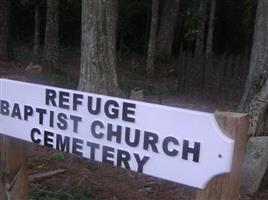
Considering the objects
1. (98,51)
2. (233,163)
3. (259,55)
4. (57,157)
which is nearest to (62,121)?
(233,163)

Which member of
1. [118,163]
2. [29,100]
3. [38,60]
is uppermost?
[29,100]

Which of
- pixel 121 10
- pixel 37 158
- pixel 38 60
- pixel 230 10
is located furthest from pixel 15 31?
pixel 37 158

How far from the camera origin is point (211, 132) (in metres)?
2.27

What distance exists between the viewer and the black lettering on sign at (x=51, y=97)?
9.38 ft

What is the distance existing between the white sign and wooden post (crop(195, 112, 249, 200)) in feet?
0.13

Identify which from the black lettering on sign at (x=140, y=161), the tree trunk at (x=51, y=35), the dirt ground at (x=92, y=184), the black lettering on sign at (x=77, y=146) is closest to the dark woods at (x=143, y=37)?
the tree trunk at (x=51, y=35)

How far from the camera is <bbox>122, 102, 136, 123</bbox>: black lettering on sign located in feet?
8.37

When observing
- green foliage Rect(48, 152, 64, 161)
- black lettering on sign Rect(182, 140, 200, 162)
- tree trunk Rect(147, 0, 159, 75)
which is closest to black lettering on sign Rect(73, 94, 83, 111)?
black lettering on sign Rect(182, 140, 200, 162)

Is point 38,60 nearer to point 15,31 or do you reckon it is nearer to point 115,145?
point 15,31

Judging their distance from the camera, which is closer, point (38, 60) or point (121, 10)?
point (38, 60)

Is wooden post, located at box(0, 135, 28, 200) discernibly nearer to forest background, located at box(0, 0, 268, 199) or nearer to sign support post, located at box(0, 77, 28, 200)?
sign support post, located at box(0, 77, 28, 200)

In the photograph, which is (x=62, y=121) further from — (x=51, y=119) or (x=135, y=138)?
(x=135, y=138)

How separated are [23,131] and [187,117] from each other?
1167mm

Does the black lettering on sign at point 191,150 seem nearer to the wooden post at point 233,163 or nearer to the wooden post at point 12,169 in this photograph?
the wooden post at point 233,163
